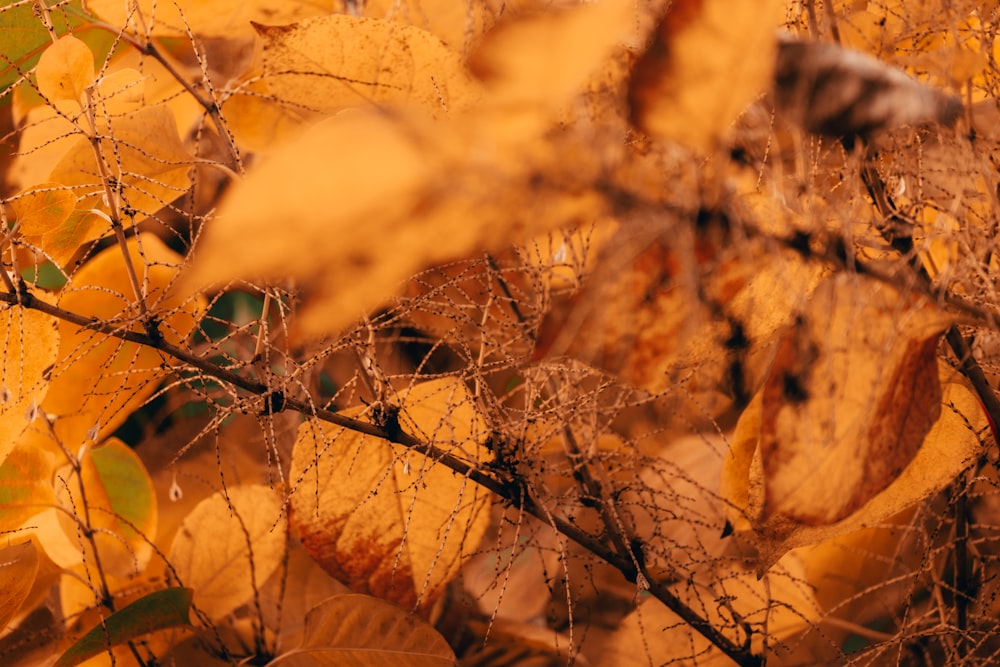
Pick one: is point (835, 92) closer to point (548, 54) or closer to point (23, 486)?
point (548, 54)

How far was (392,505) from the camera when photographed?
10.6 inches

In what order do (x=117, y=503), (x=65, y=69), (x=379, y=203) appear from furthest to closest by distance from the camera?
(x=117, y=503), (x=65, y=69), (x=379, y=203)

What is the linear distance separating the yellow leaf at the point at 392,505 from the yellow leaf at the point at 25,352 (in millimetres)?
71

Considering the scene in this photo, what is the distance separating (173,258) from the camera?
1.13ft

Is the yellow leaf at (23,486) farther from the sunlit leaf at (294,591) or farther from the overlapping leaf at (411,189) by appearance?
the overlapping leaf at (411,189)

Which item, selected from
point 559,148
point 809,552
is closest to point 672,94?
point 559,148

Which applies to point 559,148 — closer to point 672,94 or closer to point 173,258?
point 672,94

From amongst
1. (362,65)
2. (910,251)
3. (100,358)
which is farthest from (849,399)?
(100,358)

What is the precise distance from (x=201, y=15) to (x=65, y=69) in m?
0.07

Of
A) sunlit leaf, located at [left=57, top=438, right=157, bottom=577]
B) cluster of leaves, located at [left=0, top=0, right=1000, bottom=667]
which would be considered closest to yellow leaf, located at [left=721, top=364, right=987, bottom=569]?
cluster of leaves, located at [left=0, top=0, right=1000, bottom=667]

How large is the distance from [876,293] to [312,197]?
0.40 ft

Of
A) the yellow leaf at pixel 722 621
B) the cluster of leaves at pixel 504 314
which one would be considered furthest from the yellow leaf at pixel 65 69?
the yellow leaf at pixel 722 621

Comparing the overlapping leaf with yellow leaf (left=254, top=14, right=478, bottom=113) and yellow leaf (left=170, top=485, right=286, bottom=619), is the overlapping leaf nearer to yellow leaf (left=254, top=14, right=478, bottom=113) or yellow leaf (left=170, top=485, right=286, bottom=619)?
yellow leaf (left=254, top=14, right=478, bottom=113)

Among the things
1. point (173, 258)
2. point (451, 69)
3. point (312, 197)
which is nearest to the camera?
point (312, 197)
